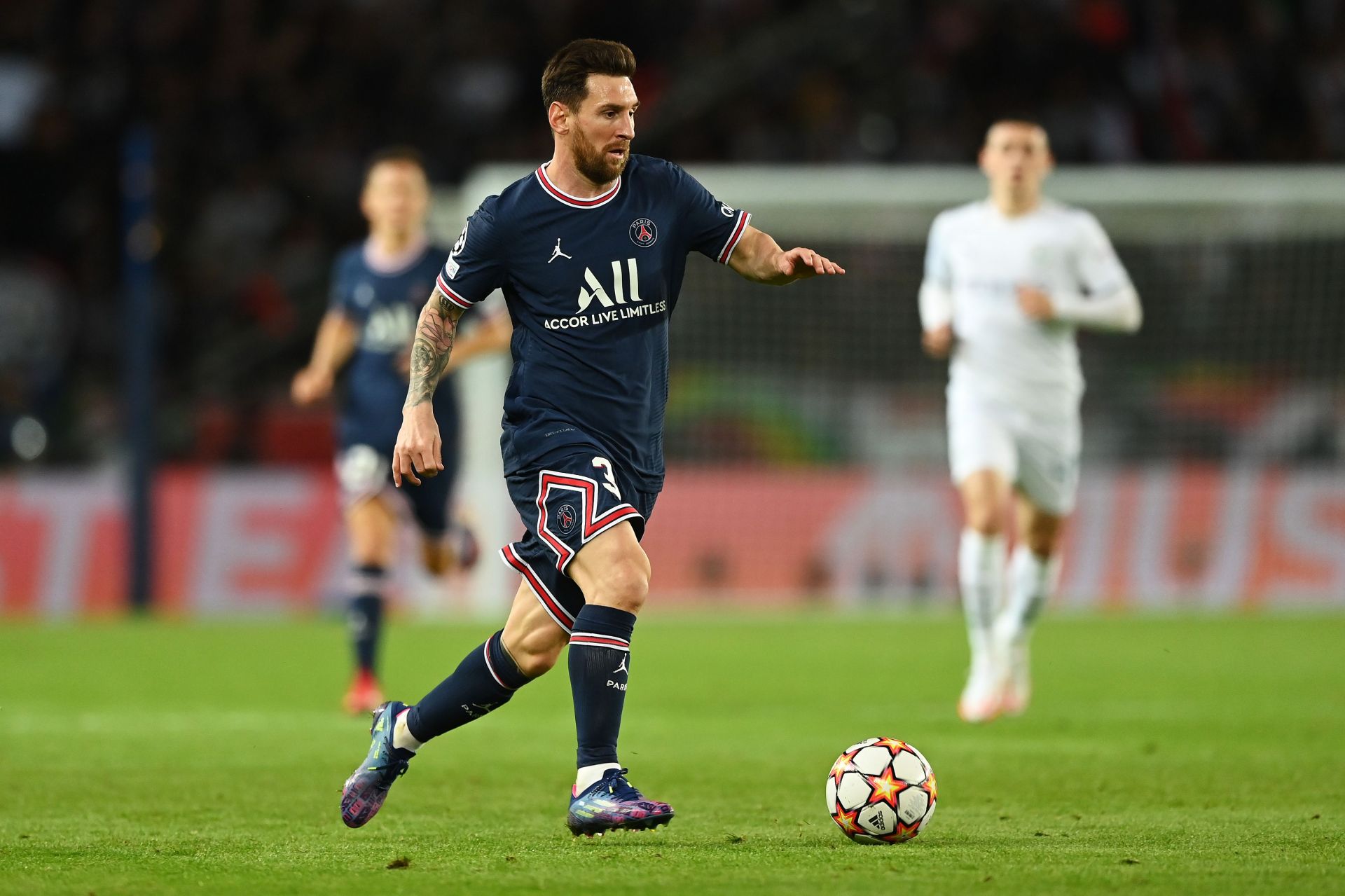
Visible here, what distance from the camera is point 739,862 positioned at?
Result: 475cm

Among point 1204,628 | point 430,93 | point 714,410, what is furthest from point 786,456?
point 430,93

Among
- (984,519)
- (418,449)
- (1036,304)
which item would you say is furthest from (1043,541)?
(418,449)

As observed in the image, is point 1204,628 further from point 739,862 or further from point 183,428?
point 739,862

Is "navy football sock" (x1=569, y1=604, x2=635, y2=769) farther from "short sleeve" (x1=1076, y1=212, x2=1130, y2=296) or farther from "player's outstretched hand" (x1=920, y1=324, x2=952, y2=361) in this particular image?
"short sleeve" (x1=1076, y1=212, x2=1130, y2=296)

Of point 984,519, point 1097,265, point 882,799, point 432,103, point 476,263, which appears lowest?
point 882,799

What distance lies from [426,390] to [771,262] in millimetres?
1084

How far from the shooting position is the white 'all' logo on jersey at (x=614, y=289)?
5543mm

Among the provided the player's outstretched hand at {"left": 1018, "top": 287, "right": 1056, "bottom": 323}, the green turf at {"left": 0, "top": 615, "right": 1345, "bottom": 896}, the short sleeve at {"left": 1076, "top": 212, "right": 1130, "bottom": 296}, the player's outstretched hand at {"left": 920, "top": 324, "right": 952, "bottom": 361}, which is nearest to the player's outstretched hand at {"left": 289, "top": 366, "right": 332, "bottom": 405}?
the green turf at {"left": 0, "top": 615, "right": 1345, "bottom": 896}

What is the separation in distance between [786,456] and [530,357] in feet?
36.2

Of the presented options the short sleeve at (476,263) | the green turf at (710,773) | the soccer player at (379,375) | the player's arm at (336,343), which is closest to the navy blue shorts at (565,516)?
the short sleeve at (476,263)

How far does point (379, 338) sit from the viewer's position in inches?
377

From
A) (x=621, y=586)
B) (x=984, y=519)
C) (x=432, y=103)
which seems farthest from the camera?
(x=432, y=103)

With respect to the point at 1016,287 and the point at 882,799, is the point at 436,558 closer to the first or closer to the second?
the point at 1016,287

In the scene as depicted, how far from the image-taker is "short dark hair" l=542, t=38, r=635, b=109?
548cm
